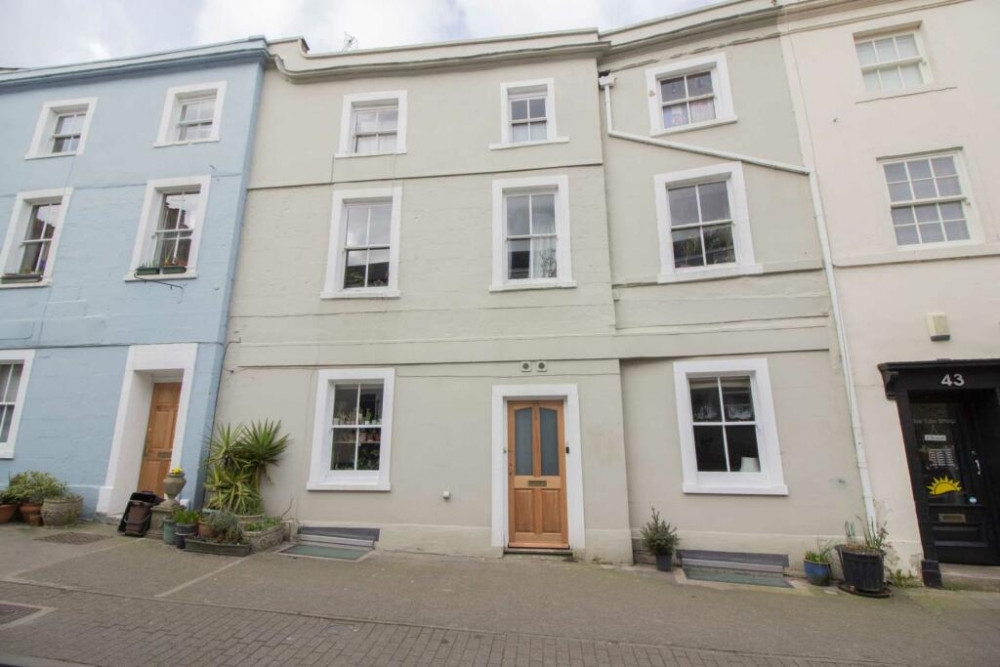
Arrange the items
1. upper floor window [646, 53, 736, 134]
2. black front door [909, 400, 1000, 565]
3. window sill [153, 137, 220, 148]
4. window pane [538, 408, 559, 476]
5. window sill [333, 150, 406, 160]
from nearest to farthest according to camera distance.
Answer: black front door [909, 400, 1000, 565] → window pane [538, 408, 559, 476] → upper floor window [646, 53, 736, 134] → window sill [333, 150, 406, 160] → window sill [153, 137, 220, 148]

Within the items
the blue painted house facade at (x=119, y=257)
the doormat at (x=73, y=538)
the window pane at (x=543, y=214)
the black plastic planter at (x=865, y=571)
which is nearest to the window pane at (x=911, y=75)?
the window pane at (x=543, y=214)

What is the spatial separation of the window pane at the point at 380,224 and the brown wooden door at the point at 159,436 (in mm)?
4771

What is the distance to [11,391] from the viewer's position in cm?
910

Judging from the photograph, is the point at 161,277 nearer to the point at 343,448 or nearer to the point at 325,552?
the point at 343,448

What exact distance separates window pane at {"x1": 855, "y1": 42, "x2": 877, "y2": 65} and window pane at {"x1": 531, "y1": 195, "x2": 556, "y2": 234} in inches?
239

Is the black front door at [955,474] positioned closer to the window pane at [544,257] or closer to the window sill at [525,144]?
the window pane at [544,257]

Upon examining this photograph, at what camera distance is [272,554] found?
6848 millimetres

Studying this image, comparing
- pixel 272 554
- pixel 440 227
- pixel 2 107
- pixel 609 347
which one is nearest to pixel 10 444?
pixel 272 554

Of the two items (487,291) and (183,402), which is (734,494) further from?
(183,402)

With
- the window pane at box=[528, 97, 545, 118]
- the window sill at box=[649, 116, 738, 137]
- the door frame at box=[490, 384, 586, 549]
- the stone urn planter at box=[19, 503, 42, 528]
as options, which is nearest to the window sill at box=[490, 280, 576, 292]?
the door frame at box=[490, 384, 586, 549]

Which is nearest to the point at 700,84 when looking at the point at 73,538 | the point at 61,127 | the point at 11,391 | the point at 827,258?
the point at 827,258

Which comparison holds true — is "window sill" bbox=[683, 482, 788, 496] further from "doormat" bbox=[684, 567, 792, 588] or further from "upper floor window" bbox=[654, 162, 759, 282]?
"upper floor window" bbox=[654, 162, 759, 282]

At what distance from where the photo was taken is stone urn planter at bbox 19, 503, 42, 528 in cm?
782

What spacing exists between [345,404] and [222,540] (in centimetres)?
271
